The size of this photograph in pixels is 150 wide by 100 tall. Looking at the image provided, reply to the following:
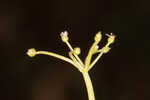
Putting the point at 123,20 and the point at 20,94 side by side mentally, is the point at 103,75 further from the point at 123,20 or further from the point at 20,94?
the point at 20,94

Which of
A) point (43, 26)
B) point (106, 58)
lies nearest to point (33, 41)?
point (43, 26)

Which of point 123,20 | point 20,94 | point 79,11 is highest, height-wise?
point 79,11

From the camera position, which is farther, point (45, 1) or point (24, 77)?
point (45, 1)

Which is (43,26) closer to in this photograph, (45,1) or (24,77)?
(45,1)

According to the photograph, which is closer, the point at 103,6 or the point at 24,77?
the point at 24,77

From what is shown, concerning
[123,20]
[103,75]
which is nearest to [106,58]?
[103,75]

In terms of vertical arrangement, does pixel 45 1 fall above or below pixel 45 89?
above
